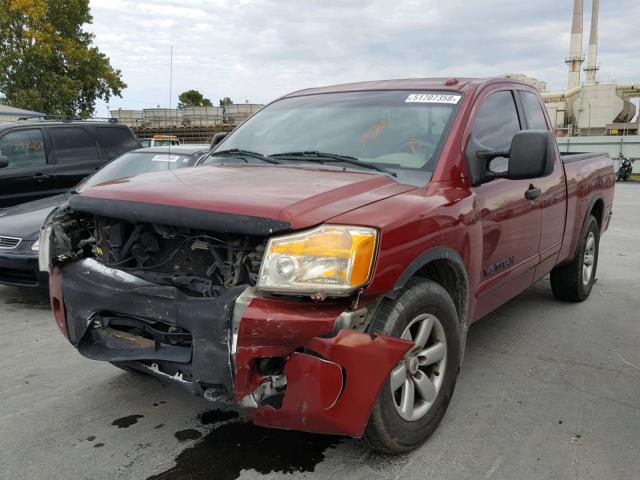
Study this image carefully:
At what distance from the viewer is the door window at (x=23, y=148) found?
794 cm

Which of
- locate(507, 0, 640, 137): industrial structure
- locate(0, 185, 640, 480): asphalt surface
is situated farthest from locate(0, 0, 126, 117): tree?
locate(507, 0, 640, 137): industrial structure

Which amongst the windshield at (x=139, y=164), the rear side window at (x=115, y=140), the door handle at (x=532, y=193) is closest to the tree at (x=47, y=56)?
the rear side window at (x=115, y=140)

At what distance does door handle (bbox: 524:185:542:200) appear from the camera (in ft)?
12.4

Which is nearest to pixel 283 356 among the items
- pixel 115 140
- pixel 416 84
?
pixel 416 84

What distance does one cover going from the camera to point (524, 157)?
3129mm

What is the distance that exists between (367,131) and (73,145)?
643cm

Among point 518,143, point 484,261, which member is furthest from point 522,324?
point 518,143

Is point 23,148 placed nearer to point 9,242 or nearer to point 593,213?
point 9,242

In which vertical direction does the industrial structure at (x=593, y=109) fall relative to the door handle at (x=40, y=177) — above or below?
above

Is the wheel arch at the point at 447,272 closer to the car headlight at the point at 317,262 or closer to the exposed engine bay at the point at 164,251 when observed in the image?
the car headlight at the point at 317,262

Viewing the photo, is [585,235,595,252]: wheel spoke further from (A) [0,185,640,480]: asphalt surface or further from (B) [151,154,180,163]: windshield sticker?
(B) [151,154,180,163]: windshield sticker

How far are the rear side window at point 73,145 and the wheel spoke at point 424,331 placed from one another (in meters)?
7.17

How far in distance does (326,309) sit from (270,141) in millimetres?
1750

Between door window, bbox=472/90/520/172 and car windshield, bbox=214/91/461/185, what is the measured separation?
24 centimetres
